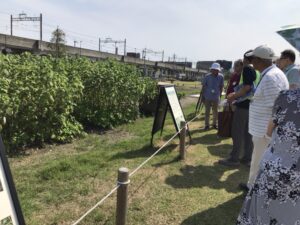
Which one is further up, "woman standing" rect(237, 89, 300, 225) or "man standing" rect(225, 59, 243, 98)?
"man standing" rect(225, 59, 243, 98)

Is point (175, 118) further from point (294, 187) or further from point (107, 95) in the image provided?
point (294, 187)

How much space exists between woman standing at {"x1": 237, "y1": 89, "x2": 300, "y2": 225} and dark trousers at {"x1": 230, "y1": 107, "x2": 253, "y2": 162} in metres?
3.60

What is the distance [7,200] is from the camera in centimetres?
200

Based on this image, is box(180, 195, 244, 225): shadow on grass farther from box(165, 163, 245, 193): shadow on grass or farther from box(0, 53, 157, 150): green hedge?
box(0, 53, 157, 150): green hedge

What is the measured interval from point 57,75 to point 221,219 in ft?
13.9

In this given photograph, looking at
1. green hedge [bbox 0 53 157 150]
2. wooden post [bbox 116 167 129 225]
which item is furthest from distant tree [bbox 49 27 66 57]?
wooden post [bbox 116 167 129 225]

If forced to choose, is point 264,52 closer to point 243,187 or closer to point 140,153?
point 243,187

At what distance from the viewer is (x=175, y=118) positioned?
24.7 ft

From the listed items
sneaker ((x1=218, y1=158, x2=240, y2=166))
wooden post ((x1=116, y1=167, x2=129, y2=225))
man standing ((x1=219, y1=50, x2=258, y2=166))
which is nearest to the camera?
wooden post ((x1=116, y1=167, x2=129, y2=225))

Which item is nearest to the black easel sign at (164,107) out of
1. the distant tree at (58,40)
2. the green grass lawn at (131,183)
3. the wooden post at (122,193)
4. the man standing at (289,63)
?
the green grass lawn at (131,183)

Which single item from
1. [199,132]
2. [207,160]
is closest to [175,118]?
[207,160]

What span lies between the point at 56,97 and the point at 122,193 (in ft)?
13.9

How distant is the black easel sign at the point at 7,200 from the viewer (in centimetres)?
196

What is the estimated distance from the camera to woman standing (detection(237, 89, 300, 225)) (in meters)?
2.35
